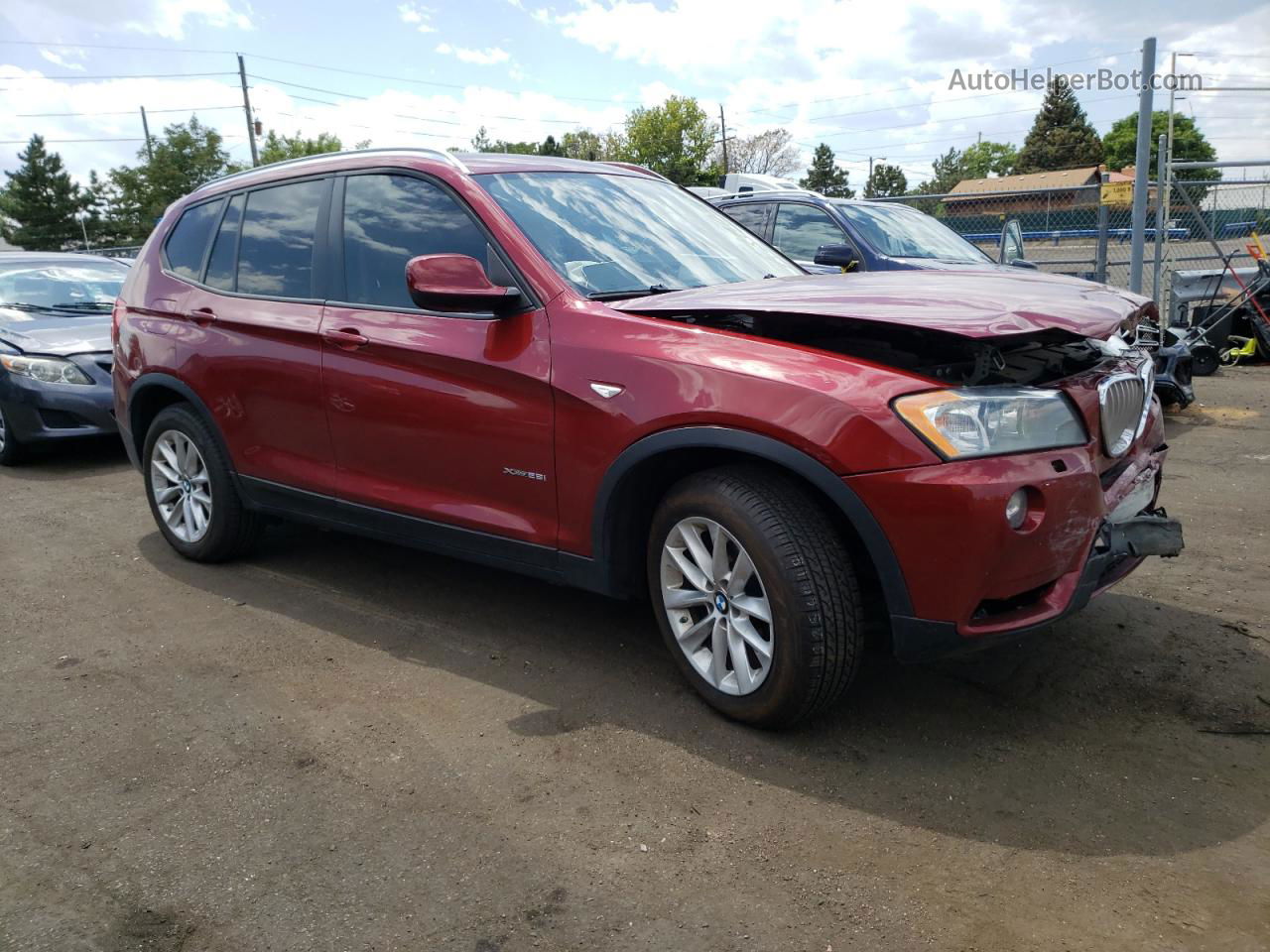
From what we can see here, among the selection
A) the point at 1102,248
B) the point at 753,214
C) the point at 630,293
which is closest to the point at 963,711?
the point at 630,293

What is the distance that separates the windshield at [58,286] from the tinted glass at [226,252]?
Result: 13.7 feet

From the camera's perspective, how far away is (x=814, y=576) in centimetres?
282

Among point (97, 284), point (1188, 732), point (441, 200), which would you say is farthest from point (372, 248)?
point (97, 284)

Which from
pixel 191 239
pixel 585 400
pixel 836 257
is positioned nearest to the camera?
pixel 585 400

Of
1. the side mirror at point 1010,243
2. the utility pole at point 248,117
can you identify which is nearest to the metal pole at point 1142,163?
the side mirror at point 1010,243

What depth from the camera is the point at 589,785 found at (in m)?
2.88

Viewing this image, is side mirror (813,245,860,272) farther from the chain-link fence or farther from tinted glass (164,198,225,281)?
the chain-link fence

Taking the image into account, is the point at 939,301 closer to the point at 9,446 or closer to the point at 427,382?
the point at 427,382

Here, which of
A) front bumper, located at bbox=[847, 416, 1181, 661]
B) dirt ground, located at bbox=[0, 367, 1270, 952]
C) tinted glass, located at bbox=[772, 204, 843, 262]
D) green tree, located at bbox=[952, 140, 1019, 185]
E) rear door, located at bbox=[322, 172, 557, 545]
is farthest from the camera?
green tree, located at bbox=[952, 140, 1019, 185]

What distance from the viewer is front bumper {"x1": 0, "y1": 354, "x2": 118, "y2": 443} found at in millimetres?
7152

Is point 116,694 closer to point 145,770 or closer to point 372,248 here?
point 145,770

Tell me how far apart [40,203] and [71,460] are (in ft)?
241

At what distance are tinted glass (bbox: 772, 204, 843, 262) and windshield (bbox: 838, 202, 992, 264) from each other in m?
0.18

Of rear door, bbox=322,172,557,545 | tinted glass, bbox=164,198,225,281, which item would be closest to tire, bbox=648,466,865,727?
rear door, bbox=322,172,557,545
